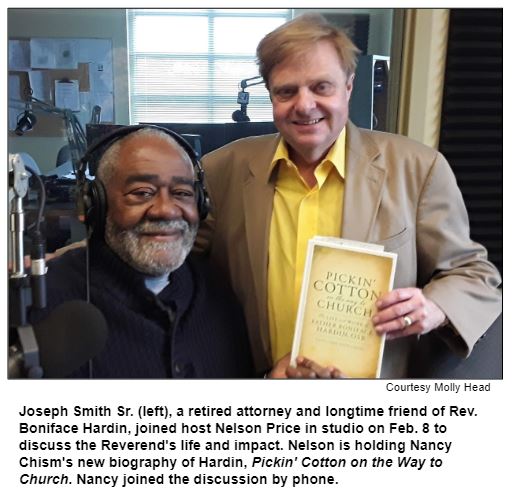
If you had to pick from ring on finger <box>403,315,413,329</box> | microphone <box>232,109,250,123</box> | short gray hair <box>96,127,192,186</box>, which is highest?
microphone <box>232,109,250,123</box>

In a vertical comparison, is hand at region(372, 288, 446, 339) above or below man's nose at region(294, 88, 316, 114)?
below

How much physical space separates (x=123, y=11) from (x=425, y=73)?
0.62 m

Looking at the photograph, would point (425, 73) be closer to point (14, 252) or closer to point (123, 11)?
point (123, 11)

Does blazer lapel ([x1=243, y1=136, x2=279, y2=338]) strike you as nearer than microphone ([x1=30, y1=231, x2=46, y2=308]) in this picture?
No

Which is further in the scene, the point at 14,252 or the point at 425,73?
the point at 425,73

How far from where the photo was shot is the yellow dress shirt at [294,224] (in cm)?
107

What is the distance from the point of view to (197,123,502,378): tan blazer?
108 centimetres

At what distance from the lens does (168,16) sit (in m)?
1.07

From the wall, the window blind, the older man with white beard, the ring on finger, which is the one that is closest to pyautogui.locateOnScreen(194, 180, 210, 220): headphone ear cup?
the older man with white beard

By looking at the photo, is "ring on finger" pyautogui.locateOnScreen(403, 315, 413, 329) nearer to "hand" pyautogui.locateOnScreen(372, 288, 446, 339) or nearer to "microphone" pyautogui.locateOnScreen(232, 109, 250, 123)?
"hand" pyautogui.locateOnScreen(372, 288, 446, 339)

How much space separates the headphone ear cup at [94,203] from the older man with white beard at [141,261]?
1 centimetres

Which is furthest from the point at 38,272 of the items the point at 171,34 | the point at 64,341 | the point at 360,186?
the point at 360,186

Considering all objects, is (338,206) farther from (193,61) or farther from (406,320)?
(193,61)
